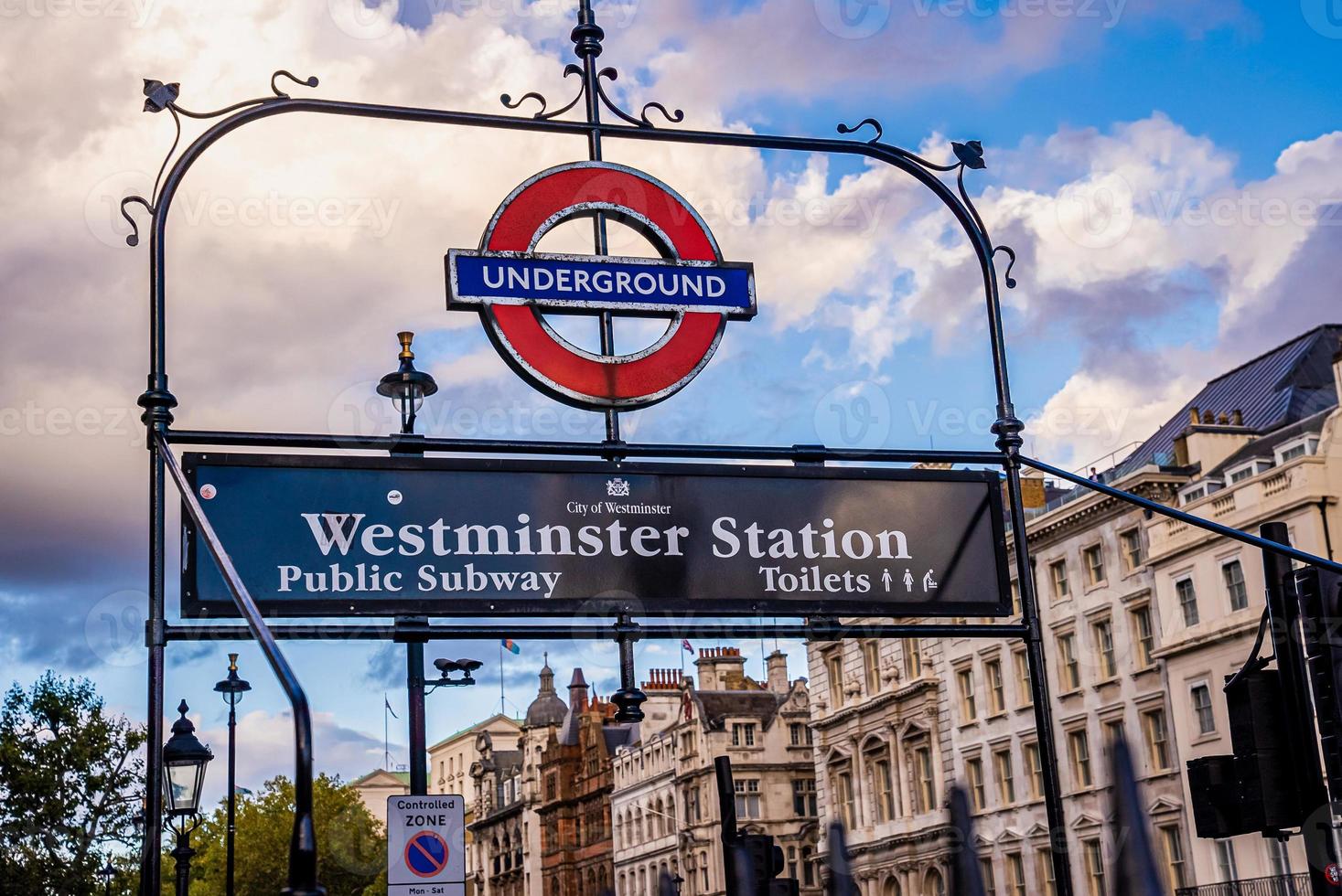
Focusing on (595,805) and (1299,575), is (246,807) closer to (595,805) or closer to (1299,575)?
(595,805)

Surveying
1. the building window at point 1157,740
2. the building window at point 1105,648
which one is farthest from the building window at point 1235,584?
the building window at point 1105,648

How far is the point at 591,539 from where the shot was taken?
768cm

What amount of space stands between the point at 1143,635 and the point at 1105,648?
2.08m

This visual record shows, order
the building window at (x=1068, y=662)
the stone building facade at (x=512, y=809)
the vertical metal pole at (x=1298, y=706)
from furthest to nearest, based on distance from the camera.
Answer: the stone building facade at (x=512, y=809)
the building window at (x=1068, y=662)
the vertical metal pole at (x=1298, y=706)

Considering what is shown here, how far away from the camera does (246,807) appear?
84.4 meters

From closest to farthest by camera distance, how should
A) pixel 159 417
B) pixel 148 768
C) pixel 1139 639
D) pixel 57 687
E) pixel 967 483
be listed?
pixel 148 768
pixel 159 417
pixel 967 483
pixel 1139 639
pixel 57 687

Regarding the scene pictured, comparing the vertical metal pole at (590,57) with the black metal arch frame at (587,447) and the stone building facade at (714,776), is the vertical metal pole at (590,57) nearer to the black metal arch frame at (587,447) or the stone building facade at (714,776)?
the black metal arch frame at (587,447)

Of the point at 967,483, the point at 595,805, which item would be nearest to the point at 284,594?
the point at 967,483

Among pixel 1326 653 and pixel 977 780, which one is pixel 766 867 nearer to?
pixel 1326 653

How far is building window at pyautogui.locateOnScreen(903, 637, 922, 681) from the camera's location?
60656 millimetres

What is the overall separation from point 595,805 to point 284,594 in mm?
91228

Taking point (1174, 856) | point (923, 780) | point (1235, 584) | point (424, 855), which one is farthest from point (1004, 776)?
point (424, 855)

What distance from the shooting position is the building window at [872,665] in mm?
63875

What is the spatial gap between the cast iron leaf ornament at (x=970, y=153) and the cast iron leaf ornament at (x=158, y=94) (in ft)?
13.5
